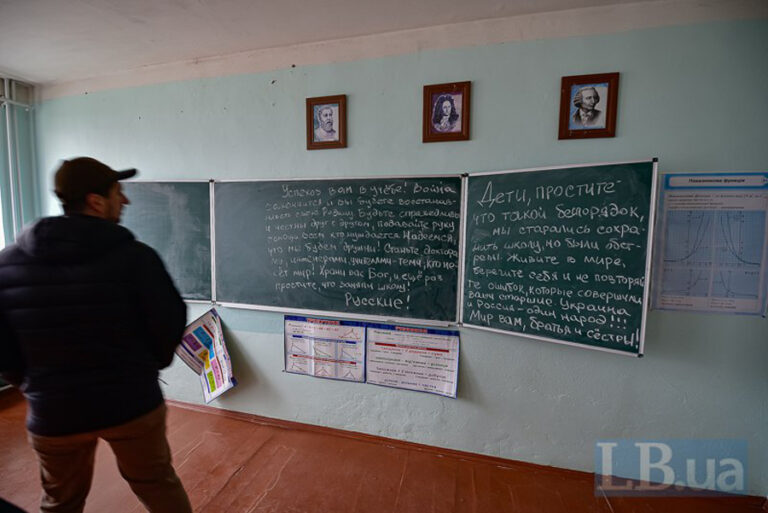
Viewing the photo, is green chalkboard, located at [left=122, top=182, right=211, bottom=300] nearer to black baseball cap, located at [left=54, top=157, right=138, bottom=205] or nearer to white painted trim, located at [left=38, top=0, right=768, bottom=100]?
white painted trim, located at [left=38, top=0, right=768, bottom=100]

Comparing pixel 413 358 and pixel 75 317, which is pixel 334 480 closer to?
pixel 413 358

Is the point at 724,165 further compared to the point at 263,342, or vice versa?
the point at 263,342

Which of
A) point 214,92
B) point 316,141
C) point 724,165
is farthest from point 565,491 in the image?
point 214,92

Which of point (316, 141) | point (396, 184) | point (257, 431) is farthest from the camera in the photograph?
point (257, 431)

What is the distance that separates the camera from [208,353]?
2359 mm

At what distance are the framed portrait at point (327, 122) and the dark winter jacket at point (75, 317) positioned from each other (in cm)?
125

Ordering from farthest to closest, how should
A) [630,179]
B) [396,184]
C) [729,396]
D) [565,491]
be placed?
1. [396,184]
2. [565,491]
3. [729,396]
4. [630,179]

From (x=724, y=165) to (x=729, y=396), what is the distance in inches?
44.0

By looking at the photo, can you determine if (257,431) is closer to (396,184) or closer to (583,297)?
(396,184)

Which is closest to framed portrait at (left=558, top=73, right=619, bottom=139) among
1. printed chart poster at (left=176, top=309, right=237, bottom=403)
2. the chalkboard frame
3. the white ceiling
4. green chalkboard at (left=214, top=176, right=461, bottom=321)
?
the white ceiling

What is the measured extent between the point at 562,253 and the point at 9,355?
219 centimetres

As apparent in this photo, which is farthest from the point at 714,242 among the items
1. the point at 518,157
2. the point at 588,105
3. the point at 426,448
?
the point at 426,448

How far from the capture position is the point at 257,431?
2.21 m

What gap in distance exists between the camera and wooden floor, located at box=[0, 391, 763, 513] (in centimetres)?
164
